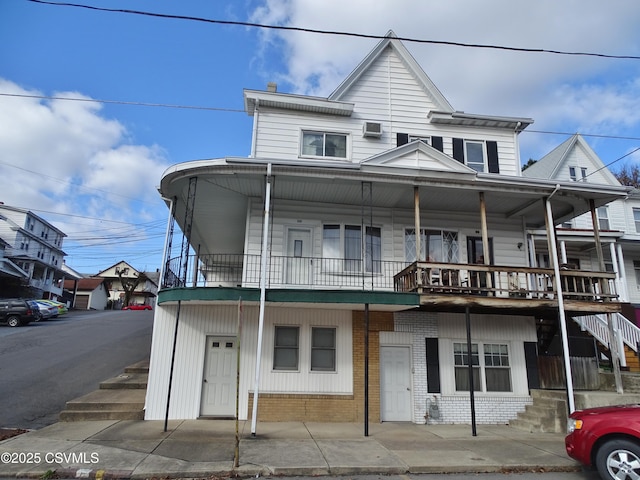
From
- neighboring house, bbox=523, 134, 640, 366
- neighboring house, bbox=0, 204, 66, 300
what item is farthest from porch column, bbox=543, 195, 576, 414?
neighboring house, bbox=0, 204, 66, 300

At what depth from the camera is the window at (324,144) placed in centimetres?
1374

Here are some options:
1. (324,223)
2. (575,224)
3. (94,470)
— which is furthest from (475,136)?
(94,470)

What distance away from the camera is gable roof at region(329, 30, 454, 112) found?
47.1ft

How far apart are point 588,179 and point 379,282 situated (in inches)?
631

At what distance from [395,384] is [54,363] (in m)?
12.8

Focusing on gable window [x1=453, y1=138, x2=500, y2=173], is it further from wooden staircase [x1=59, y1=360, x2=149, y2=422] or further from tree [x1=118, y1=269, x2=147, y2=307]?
tree [x1=118, y1=269, x2=147, y2=307]

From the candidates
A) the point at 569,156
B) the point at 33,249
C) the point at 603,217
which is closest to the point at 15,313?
the point at 33,249

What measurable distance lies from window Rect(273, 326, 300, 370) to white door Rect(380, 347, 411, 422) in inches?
97.4

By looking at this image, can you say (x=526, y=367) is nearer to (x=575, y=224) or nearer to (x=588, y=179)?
(x=575, y=224)

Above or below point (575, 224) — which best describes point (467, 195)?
below

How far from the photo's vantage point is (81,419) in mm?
10000

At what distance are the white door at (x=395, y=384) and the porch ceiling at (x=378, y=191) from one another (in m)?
4.55

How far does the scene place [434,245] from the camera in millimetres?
13375

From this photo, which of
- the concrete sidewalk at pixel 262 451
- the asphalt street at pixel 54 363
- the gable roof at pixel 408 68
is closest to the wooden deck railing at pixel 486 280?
the concrete sidewalk at pixel 262 451
